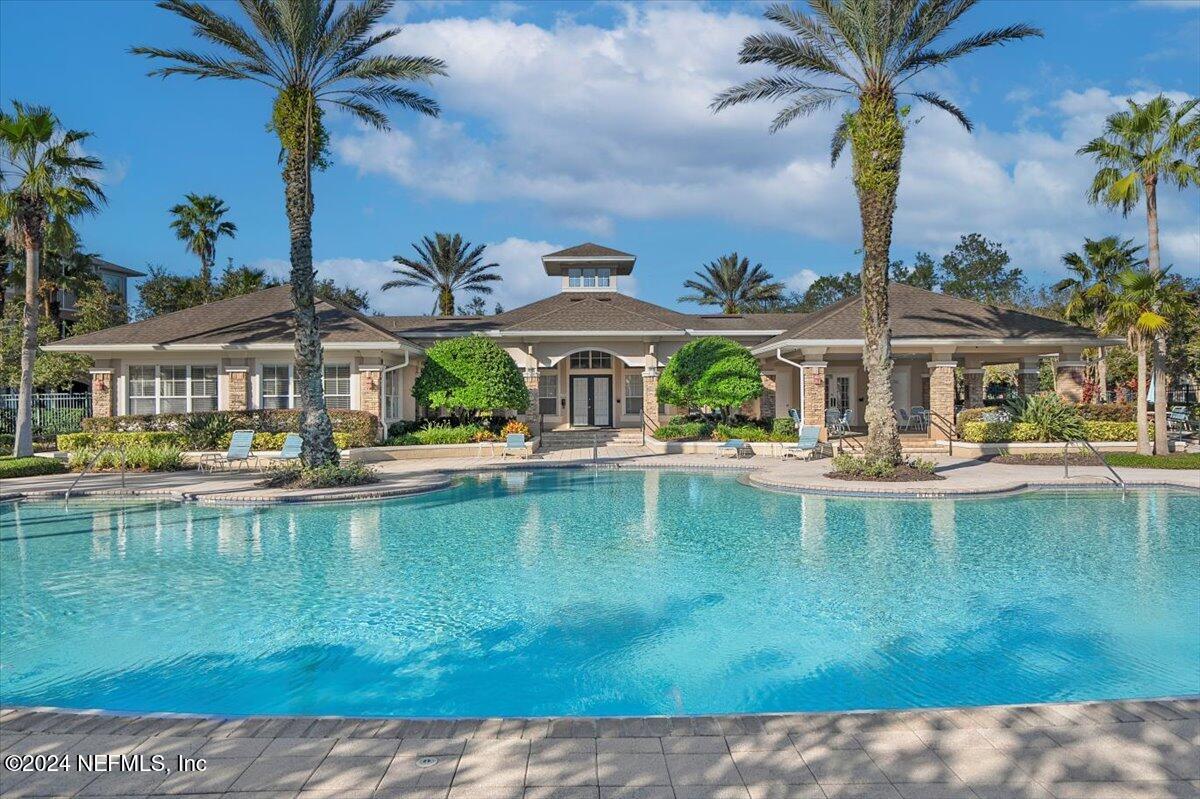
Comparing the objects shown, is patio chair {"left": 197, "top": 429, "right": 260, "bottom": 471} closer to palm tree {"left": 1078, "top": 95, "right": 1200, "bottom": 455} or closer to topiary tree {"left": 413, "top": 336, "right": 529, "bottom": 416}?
topiary tree {"left": 413, "top": 336, "right": 529, "bottom": 416}

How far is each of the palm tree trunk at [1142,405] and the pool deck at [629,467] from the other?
2914 millimetres

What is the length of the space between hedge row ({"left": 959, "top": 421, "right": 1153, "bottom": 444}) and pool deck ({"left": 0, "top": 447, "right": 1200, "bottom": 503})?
1530 millimetres

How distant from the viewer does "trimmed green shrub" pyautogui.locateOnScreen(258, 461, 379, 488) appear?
53.8 feet

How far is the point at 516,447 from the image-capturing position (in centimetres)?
2302

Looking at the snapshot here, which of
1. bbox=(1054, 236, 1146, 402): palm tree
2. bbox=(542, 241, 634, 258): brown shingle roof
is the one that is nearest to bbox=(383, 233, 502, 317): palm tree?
bbox=(542, 241, 634, 258): brown shingle roof

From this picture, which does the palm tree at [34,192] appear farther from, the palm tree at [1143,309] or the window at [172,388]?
the palm tree at [1143,309]

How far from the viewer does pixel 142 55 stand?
1606 centimetres

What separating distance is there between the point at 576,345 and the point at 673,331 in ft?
12.3

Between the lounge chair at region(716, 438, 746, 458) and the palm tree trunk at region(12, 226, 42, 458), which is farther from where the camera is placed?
the lounge chair at region(716, 438, 746, 458)

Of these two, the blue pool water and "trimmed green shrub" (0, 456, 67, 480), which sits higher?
"trimmed green shrub" (0, 456, 67, 480)

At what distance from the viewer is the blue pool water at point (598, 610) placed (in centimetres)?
583

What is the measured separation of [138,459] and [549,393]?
15.4 m

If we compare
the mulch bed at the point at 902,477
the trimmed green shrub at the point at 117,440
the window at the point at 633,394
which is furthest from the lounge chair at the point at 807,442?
→ the trimmed green shrub at the point at 117,440

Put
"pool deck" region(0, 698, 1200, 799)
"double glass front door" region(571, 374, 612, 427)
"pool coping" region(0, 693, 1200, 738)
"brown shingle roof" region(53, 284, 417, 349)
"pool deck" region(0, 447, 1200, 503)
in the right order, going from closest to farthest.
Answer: "pool deck" region(0, 698, 1200, 799), "pool coping" region(0, 693, 1200, 738), "pool deck" region(0, 447, 1200, 503), "brown shingle roof" region(53, 284, 417, 349), "double glass front door" region(571, 374, 612, 427)
